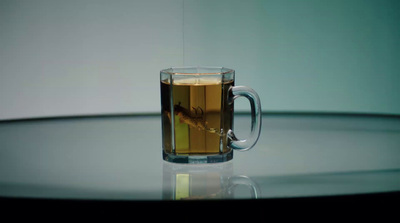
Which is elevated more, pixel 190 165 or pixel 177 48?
pixel 177 48

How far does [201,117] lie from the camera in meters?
0.89

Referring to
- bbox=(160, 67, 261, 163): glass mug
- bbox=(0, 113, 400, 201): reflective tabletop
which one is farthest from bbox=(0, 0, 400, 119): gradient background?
bbox=(160, 67, 261, 163): glass mug

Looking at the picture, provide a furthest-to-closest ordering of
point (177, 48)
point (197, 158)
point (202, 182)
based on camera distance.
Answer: point (177, 48)
point (197, 158)
point (202, 182)

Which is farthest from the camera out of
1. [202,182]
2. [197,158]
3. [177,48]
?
[177,48]

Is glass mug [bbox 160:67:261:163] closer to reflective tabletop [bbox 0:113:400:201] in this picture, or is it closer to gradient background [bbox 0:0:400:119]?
reflective tabletop [bbox 0:113:400:201]

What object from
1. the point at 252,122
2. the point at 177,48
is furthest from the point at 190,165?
the point at 177,48

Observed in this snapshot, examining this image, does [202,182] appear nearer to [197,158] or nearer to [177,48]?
[197,158]

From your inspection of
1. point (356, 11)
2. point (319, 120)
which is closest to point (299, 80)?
point (356, 11)

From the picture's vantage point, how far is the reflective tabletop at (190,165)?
73 centimetres

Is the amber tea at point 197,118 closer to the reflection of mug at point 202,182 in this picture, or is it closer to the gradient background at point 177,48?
the reflection of mug at point 202,182

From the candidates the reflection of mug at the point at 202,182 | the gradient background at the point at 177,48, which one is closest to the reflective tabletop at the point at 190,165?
the reflection of mug at the point at 202,182

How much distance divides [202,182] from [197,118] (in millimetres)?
138

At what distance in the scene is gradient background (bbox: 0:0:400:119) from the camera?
159 centimetres

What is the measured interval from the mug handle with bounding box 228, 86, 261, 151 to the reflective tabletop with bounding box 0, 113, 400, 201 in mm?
27
